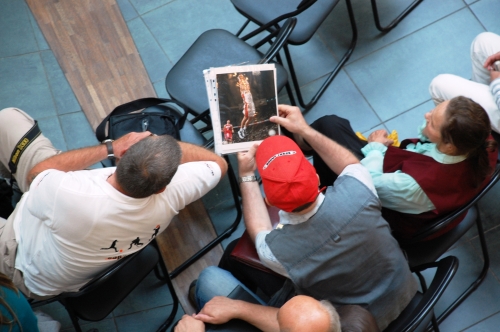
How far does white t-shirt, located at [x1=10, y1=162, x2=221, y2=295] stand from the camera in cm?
174

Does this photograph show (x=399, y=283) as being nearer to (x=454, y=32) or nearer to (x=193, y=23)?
(x=454, y=32)

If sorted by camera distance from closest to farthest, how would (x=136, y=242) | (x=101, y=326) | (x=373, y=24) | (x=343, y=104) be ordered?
A: (x=136, y=242)
(x=101, y=326)
(x=343, y=104)
(x=373, y=24)

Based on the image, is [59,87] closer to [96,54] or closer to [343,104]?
[96,54]

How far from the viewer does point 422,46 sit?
120 inches

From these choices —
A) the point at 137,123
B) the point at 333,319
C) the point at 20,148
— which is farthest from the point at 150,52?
the point at 333,319

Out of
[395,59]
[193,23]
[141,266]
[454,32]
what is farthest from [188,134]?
[454,32]

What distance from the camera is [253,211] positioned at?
1.94 metres

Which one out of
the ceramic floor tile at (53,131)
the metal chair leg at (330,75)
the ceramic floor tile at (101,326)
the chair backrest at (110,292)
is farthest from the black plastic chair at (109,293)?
the metal chair leg at (330,75)

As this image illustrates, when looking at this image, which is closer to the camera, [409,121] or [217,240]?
[217,240]

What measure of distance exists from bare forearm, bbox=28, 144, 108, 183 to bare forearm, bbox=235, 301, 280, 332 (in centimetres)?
84

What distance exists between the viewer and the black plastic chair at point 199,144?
7.88 feet

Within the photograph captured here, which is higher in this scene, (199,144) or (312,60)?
(312,60)

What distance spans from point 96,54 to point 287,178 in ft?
6.57

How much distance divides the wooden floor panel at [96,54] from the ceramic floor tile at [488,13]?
78.5 inches
